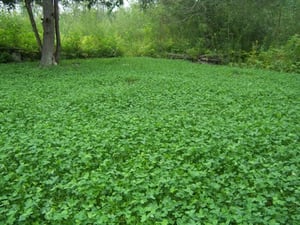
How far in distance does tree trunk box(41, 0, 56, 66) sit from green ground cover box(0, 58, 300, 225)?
3665 millimetres

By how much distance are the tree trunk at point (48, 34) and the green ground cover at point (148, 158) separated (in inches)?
144

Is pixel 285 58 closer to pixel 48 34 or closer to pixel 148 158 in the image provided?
pixel 48 34

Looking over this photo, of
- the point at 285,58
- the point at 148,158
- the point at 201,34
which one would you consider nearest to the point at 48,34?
the point at 148,158

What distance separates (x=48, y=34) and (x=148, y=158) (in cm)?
700

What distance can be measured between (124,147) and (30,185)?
98 centimetres

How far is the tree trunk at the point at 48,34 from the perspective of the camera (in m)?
8.34

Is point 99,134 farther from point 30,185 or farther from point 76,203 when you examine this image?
point 76,203

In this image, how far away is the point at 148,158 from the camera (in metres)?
2.82

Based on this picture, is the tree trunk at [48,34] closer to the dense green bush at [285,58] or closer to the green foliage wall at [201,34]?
the green foliage wall at [201,34]

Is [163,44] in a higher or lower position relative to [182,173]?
higher

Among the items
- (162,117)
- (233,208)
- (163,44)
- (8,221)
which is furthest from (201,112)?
(163,44)

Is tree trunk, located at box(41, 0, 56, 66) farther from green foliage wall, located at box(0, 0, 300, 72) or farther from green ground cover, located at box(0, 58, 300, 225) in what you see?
green ground cover, located at box(0, 58, 300, 225)

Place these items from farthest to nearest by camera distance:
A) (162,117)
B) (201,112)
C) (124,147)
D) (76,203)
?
(201,112) → (162,117) → (124,147) → (76,203)

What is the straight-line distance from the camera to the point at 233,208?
2.07 m
